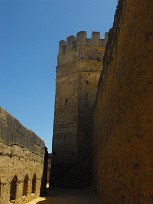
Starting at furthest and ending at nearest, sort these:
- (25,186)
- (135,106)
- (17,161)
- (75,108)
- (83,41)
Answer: (83,41) < (75,108) < (25,186) < (17,161) < (135,106)

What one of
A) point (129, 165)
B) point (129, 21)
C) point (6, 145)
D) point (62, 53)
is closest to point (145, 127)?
point (129, 165)

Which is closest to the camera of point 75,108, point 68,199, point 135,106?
point 135,106

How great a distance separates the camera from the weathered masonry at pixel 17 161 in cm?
719

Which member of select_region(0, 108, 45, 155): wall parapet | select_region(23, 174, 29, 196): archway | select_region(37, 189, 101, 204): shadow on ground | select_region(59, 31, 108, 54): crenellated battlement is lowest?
select_region(37, 189, 101, 204): shadow on ground

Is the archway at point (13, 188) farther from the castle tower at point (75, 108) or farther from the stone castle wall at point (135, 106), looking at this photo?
the castle tower at point (75, 108)

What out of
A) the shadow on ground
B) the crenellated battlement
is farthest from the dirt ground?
the crenellated battlement

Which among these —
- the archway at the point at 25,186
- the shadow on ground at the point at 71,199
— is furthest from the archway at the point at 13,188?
the shadow on ground at the point at 71,199

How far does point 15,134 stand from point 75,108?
12.7 m

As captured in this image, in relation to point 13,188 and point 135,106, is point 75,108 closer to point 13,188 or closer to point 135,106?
point 13,188

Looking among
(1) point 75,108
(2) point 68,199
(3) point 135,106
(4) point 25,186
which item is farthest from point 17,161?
(1) point 75,108

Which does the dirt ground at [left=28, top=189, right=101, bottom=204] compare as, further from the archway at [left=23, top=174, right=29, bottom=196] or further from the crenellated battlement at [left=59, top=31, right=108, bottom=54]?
the crenellated battlement at [left=59, top=31, right=108, bottom=54]

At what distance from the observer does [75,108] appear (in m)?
21.0

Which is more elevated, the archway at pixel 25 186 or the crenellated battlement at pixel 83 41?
the crenellated battlement at pixel 83 41

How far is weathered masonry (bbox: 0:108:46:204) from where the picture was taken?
7.19m
